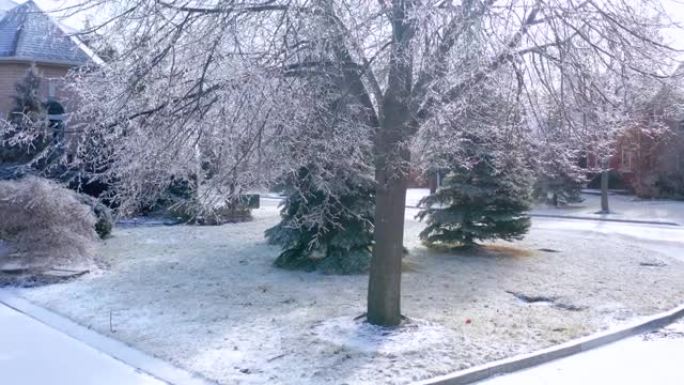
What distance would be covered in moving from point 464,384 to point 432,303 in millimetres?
3061

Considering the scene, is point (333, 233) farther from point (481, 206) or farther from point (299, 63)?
point (299, 63)

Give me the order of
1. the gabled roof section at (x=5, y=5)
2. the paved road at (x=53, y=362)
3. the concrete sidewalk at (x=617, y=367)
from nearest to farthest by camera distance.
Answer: the paved road at (x=53, y=362) < the concrete sidewalk at (x=617, y=367) < the gabled roof section at (x=5, y=5)

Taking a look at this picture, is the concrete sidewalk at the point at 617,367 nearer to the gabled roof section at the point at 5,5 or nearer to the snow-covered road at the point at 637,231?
the snow-covered road at the point at 637,231

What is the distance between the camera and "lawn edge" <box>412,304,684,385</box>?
6145 millimetres

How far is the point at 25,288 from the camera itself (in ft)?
32.9

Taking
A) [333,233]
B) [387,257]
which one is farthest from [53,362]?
[333,233]

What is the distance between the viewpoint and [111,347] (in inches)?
276

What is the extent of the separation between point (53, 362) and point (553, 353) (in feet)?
15.7

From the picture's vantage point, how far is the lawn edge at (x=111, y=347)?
6078 mm

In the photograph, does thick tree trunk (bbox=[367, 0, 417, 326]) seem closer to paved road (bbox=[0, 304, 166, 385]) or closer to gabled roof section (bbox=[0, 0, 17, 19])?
paved road (bbox=[0, 304, 166, 385])

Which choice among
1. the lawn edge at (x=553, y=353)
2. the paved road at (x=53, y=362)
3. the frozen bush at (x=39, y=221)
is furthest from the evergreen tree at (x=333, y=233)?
the paved road at (x=53, y=362)

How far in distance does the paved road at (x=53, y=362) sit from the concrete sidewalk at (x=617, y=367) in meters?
3.21

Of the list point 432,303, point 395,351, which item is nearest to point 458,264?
point 432,303

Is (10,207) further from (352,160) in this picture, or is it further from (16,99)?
(16,99)
